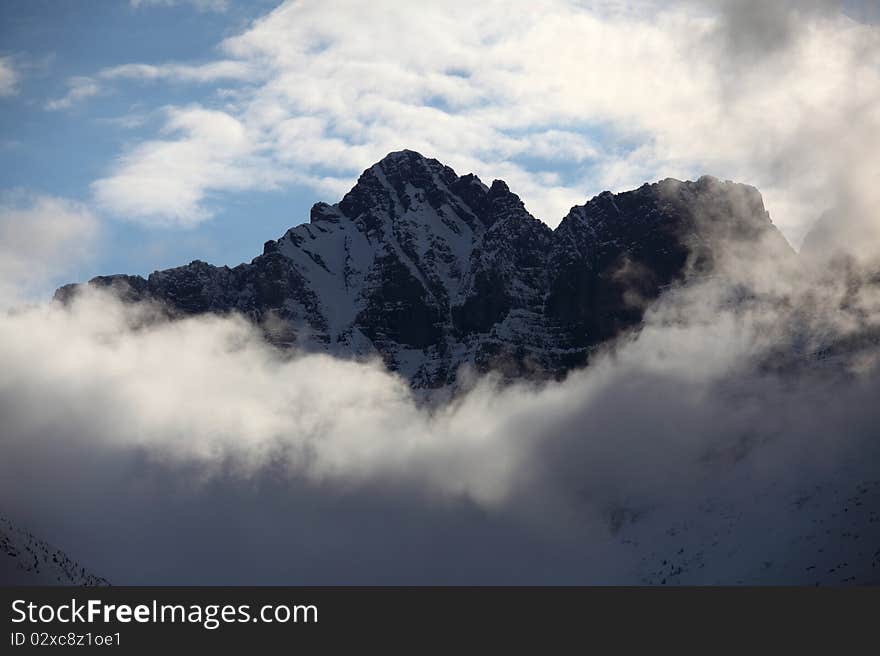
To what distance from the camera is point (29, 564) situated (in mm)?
119562

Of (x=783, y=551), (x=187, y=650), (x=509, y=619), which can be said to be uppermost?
(x=783, y=551)

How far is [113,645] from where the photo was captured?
102m

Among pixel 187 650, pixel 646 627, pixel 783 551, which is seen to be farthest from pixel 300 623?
pixel 783 551

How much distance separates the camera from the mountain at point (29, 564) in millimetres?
116562

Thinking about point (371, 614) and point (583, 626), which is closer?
point (371, 614)

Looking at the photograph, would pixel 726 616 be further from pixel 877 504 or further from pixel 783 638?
pixel 877 504

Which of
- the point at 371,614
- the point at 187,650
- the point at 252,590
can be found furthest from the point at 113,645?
the point at 371,614

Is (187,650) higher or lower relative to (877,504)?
lower

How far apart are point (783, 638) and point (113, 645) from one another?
65.4 metres

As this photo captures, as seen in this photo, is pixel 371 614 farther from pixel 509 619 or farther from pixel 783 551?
pixel 783 551

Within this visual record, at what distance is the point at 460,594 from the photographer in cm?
14838

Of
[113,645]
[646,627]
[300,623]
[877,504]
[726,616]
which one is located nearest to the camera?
[113,645]

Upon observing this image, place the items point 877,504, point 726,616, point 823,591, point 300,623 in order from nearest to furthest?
point 300,623 < point 726,616 < point 823,591 < point 877,504

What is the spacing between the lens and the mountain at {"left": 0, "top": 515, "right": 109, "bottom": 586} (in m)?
117
